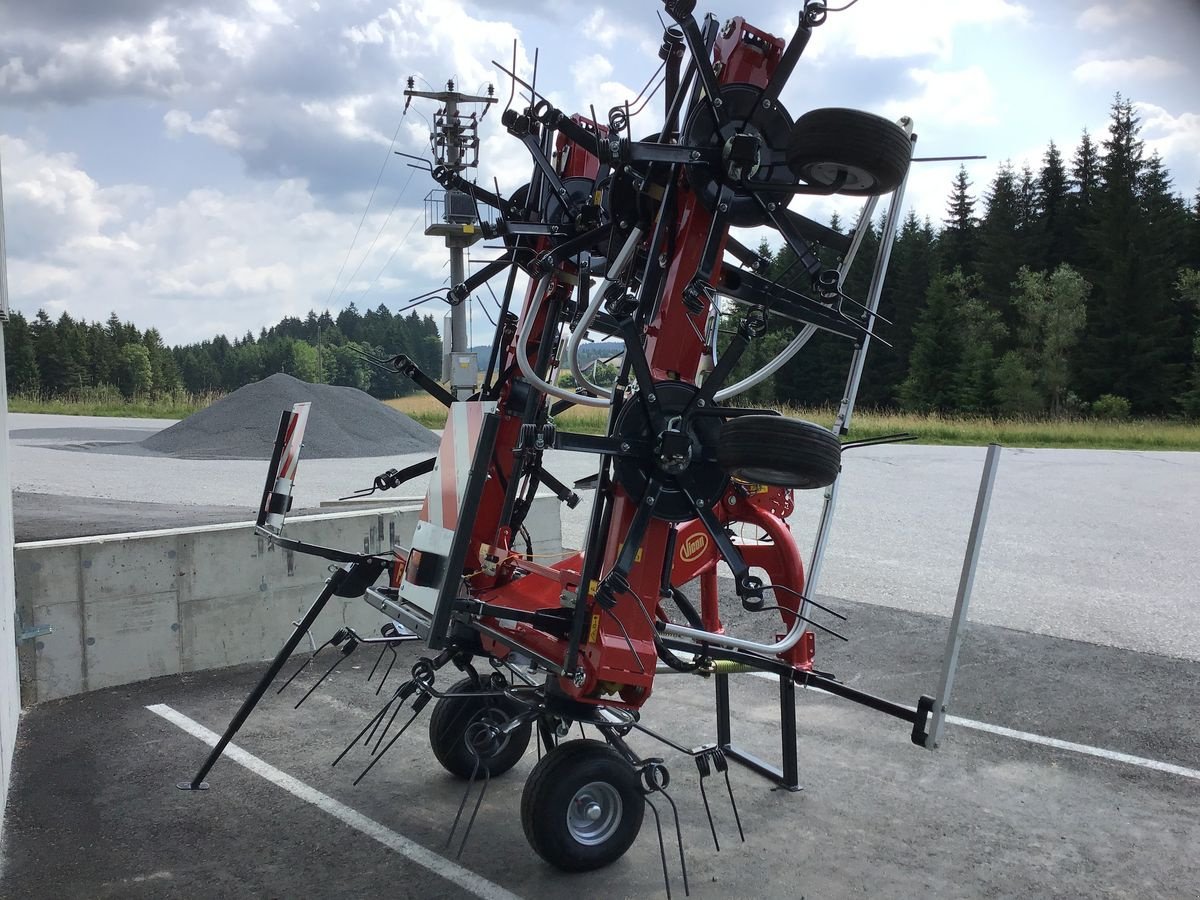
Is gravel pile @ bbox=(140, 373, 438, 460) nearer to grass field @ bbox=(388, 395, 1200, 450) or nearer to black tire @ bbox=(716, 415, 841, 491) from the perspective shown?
grass field @ bbox=(388, 395, 1200, 450)

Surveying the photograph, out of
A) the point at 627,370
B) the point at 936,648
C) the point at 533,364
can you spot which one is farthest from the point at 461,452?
the point at 936,648

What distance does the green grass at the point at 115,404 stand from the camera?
37.3 meters

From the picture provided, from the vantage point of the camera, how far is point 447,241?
22.7m

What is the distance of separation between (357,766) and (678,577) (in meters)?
2.25

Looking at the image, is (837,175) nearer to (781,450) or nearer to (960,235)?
(781,450)

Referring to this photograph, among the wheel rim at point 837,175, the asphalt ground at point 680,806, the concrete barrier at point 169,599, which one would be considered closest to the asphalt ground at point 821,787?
→ the asphalt ground at point 680,806

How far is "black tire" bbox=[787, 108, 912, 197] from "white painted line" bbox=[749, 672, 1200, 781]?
3717 mm

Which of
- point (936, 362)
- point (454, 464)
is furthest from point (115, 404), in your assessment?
point (454, 464)

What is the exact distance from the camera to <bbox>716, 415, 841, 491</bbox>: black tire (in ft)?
12.4

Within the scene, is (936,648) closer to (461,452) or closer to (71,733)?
(461,452)

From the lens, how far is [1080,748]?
5852mm

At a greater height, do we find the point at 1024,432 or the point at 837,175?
the point at 837,175

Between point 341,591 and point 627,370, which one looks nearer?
point 627,370

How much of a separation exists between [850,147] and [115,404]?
132ft
